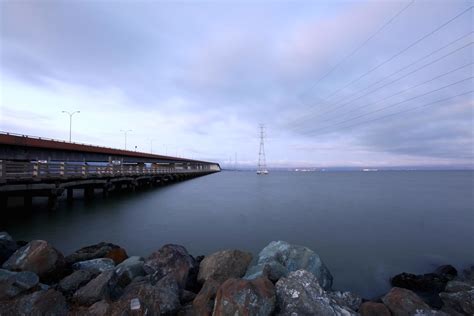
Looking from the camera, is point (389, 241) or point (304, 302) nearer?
point (304, 302)

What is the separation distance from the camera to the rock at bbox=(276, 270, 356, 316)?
180 inches

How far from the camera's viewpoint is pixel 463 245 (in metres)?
14.1

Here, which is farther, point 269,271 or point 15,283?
point 269,271

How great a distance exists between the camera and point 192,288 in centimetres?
678

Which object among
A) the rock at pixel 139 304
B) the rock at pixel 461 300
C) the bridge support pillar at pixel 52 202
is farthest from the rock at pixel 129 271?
the bridge support pillar at pixel 52 202

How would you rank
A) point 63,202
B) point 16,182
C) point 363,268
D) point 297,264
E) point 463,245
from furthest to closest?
point 63,202, point 16,182, point 463,245, point 363,268, point 297,264

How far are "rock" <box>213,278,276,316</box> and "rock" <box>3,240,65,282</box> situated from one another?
16.8 ft

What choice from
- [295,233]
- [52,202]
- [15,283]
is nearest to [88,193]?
[52,202]

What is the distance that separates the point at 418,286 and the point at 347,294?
401 centimetres

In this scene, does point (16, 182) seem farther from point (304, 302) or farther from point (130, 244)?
point (304, 302)

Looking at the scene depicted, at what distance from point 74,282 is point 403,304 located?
7579 mm

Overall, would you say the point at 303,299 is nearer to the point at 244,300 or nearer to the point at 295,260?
the point at 244,300

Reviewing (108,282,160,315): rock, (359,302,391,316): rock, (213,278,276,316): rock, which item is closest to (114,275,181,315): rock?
(108,282,160,315): rock

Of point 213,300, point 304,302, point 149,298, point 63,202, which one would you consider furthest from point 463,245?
point 63,202
